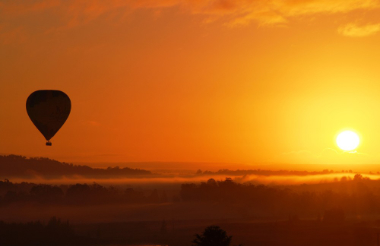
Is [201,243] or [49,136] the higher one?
[49,136]

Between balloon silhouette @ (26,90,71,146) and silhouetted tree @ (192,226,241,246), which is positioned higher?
balloon silhouette @ (26,90,71,146)

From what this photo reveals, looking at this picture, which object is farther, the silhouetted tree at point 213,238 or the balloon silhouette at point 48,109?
the balloon silhouette at point 48,109

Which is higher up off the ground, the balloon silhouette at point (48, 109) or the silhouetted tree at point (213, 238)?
the balloon silhouette at point (48, 109)

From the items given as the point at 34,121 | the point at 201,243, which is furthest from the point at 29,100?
the point at 201,243

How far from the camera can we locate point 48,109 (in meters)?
97.9

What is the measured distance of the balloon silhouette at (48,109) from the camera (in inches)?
3799

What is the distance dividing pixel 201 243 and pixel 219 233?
2.96 meters

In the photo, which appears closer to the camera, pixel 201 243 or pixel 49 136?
pixel 201 243

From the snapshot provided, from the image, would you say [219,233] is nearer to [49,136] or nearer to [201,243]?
[201,243]

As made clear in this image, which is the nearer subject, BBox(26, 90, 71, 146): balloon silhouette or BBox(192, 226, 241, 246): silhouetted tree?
BBox(192, 226, 241, 246): silhouetted tree

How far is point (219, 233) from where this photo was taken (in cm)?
8600

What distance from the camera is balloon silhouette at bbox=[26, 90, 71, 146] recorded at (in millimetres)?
96500

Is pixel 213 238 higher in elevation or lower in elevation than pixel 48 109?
lower

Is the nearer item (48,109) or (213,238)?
(213,238)
